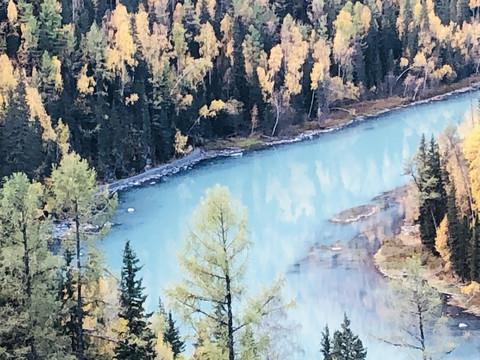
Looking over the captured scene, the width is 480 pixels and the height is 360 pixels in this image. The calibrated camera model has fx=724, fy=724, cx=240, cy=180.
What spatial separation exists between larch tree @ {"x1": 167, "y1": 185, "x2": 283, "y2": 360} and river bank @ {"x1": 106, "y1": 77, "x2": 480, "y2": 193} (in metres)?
36.4

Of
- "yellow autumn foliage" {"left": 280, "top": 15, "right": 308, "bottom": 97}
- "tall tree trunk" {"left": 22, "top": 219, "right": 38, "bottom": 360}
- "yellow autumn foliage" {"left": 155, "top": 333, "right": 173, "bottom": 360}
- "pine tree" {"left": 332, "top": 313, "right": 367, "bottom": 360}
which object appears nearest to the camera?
"tall tree trunk" {"left": 22, "top": 219, "right": 38, "bottom": 360}

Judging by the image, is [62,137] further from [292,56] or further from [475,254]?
[292,56]

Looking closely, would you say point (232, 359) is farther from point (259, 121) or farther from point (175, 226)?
point (259, 121)

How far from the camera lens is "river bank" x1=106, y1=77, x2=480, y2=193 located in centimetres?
5128

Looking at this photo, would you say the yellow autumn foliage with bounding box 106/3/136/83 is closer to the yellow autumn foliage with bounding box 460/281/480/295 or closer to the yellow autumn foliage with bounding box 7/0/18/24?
the yellow autumn foliage with bounding box 7/0/18/24

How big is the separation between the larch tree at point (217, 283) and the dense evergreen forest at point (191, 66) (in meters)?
29.7

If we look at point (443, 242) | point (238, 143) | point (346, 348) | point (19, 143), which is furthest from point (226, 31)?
point (346, 348)

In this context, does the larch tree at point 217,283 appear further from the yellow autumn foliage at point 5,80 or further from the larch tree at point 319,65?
the larch tree at point 319,65

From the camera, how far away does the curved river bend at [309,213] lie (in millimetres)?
28875

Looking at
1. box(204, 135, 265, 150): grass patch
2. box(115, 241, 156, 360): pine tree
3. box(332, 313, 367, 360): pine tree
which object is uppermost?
box(204, 135, 265, 150): grass patch

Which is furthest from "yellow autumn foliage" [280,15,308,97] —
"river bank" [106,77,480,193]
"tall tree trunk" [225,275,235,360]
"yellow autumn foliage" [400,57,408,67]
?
"tall tree trunk" [225,275,235,360]

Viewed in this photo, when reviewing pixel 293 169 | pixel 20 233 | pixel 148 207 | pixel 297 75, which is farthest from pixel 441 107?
pixel 20 233

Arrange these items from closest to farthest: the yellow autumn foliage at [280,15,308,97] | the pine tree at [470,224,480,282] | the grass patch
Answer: the pine tree at [470,224,480,282] → the grass patch → the yellow autumn foliage at [280,15,308,97]

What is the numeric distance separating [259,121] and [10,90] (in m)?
26.1
